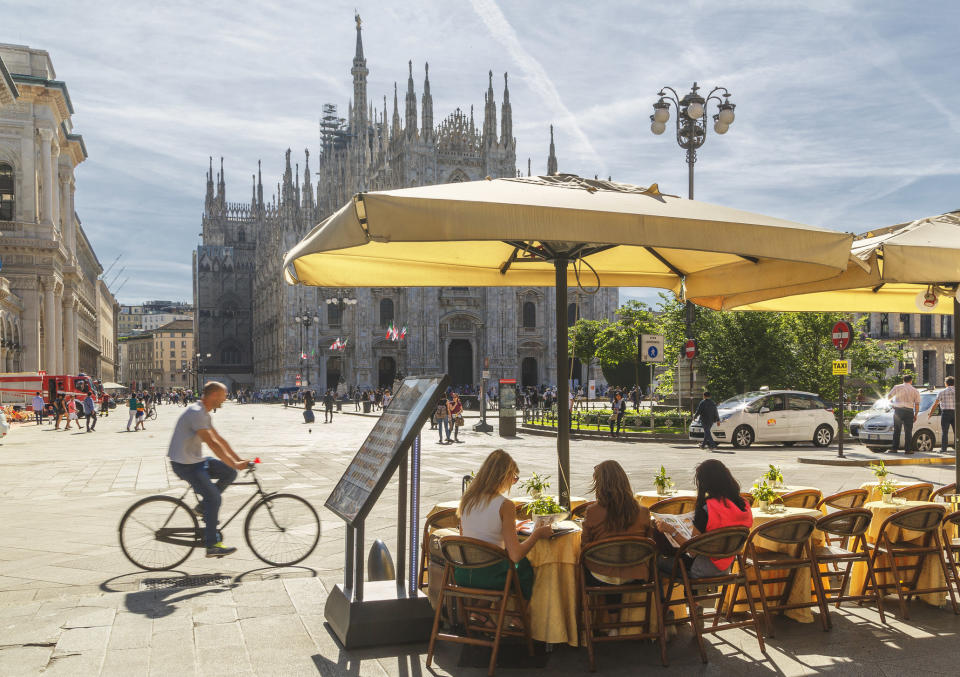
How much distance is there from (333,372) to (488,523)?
63.9 meters

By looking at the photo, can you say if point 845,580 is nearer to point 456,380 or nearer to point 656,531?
point 656,531

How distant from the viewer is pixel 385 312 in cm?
6481

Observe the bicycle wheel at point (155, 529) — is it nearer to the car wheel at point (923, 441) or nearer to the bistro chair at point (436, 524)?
the bistro chair at point (436, 524)

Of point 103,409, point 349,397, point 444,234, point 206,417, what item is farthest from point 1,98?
point 349,397

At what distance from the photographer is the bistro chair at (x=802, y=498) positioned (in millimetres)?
5953

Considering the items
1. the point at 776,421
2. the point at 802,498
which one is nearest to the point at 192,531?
the point at 802,498

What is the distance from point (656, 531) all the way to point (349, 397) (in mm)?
61974

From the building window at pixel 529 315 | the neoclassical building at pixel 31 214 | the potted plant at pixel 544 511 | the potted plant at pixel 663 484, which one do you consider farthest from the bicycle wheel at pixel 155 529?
the building window at pixel 529 315

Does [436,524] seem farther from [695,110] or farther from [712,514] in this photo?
[695,110]

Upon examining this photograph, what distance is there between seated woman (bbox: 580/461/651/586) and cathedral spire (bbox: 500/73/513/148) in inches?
2423

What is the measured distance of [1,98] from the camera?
95.0ft

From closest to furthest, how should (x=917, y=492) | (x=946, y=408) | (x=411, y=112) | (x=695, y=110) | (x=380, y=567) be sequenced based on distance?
(x=380, y=567)
(x=917, y=492)
(x=946, y=408)
(x=695, y=110)
(x=411, y=112)

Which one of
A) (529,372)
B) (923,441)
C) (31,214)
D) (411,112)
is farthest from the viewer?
(529,372)

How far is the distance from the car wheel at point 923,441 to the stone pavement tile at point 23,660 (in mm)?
17005
